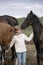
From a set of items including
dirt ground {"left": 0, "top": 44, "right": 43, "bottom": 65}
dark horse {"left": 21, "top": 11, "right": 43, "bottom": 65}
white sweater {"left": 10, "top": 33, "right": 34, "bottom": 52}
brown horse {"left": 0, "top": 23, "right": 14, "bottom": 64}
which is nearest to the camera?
white sweater {"left": 10, "top": 33, "right": 34, "bottom": 52}

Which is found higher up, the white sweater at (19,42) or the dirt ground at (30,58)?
the white sweater at (19,42)

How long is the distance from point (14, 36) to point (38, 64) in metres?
1.95

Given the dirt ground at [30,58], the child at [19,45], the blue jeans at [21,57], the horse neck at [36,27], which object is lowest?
the dirt ground at [30,58]

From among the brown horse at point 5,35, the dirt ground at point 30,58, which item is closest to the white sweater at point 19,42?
the brown horse at point 5,35

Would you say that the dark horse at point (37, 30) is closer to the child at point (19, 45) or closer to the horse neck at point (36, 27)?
the horse neck at point (36, 27)

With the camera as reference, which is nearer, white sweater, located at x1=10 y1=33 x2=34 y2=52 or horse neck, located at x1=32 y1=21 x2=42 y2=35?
white sweater, located at x1=10 y1=33 x2=34 y2=52

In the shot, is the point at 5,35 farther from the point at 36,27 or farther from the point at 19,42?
the point at 36,27

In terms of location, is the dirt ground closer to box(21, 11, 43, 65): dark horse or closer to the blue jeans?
box(21, 11, 43, 65): dark horse

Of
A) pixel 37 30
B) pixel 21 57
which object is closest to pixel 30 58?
pixel 37 30

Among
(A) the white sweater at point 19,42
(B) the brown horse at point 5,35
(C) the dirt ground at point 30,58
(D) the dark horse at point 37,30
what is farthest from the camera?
(C) the dirt ground at point 30,58

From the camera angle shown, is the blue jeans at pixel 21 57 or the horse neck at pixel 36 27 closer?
the blue jeans at pixel 21 57

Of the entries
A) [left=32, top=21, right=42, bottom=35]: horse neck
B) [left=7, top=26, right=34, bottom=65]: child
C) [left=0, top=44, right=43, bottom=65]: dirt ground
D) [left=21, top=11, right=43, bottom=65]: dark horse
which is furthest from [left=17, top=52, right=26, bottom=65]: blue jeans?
[left=0, top=44, right=43, bottom=65]: dirt ground

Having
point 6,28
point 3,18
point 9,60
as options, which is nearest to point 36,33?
point 6,28

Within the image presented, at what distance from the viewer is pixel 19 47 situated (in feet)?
25.6
